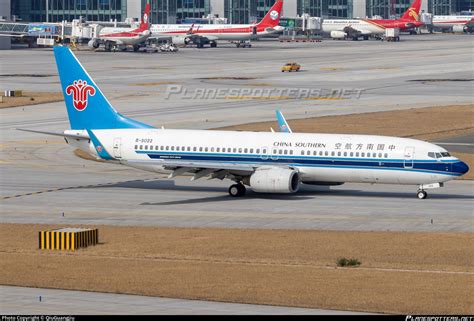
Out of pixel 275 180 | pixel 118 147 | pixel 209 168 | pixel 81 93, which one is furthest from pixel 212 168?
pixel 81 93

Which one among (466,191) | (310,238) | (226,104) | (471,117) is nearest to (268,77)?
(226,104)

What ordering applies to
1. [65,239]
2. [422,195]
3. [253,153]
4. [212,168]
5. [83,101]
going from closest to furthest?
1. [65,239]
2. [422,195]
3. [212,168]
4. [253,153]
5. [83,101]

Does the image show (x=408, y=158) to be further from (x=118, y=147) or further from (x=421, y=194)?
(x=118, y=147)

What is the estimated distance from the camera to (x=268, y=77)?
170 meters

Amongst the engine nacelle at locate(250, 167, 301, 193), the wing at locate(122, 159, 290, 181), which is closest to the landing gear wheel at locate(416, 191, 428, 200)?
the engine nacelle at locate(250, 167, 301, 193)

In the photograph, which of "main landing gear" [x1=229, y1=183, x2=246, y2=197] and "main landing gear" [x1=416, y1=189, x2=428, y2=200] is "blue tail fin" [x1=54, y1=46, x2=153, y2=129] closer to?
"main landing gear" [x1=229, y1=183, x2=246, y2=197]

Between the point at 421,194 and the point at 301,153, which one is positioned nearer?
the point at 421,194

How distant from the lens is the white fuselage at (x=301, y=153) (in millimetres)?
66938

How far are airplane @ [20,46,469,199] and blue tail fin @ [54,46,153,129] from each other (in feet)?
0.22

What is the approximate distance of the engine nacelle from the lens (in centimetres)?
6744

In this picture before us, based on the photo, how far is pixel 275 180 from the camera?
222 feet

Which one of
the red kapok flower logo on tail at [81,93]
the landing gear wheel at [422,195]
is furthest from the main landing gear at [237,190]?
the red kapok flower logo on tail at [81,93]

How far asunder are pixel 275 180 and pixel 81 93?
15.7 metres

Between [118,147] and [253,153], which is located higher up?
[118,147]
